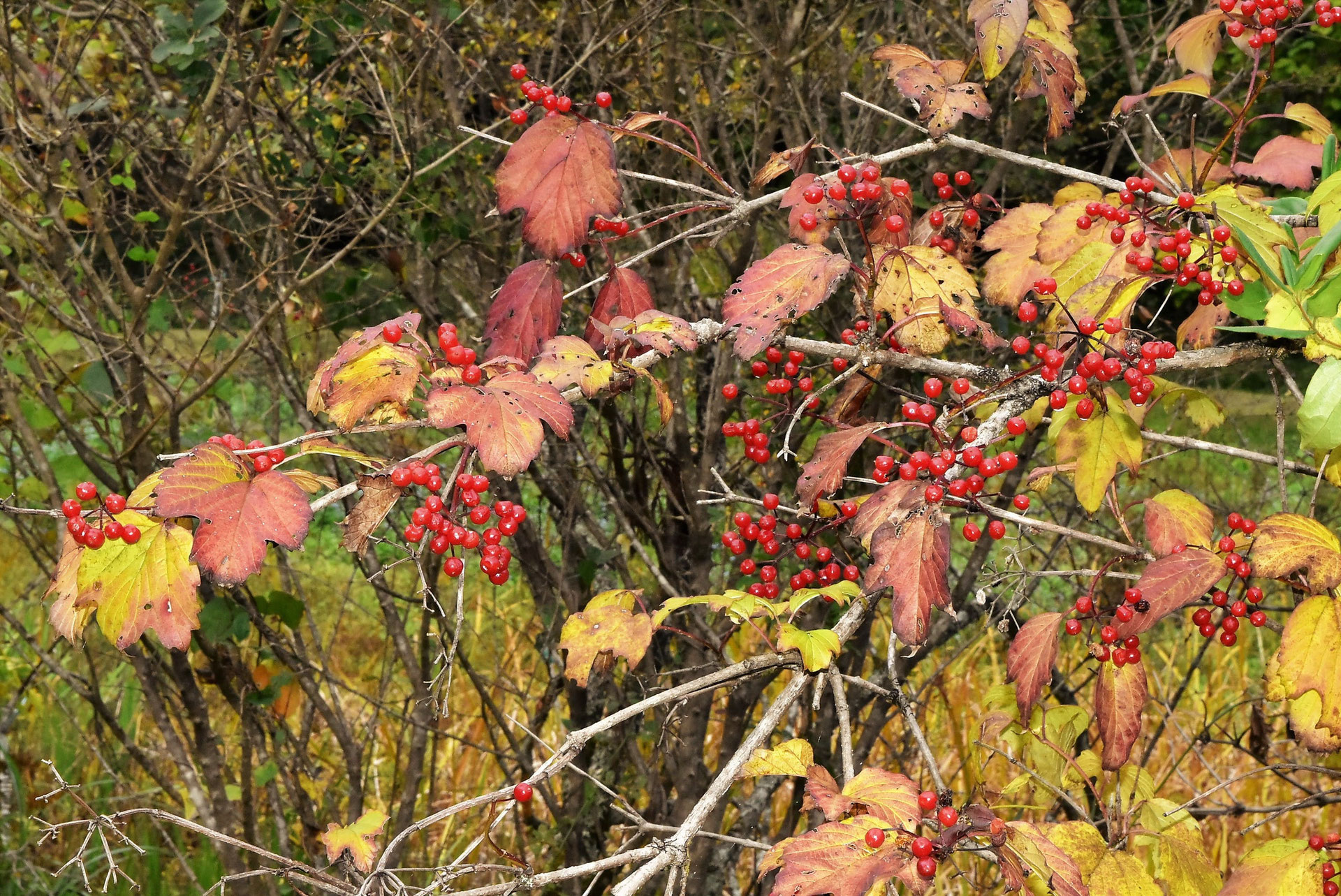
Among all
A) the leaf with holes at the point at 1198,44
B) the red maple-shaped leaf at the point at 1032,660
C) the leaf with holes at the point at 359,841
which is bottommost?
the leaf with holes at the point at 359,841

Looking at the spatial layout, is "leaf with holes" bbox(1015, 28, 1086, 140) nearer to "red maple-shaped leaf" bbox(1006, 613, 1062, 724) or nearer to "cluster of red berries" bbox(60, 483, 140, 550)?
"red maple-shaped leaf" bbox(1006, 613, 1062, 724)

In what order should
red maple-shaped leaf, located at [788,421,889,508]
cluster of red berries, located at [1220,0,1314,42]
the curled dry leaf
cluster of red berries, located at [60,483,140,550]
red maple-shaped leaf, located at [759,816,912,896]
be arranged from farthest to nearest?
the curled dry leaf < cluster of red berries, located at [1220,0,1314,42] < red maple-shaped leaf, located at [788,421,889,508] < cluster of red berries, located at [60,483,140,550] < red maple-shaped leaf, located at [759,816,912,896]

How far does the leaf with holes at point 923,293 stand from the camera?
1.74 metres

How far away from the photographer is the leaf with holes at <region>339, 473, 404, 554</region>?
1.39 metres

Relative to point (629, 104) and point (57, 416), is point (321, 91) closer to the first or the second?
point (629, 104)

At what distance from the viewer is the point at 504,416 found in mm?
1364

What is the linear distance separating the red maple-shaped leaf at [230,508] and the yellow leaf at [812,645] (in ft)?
2.15

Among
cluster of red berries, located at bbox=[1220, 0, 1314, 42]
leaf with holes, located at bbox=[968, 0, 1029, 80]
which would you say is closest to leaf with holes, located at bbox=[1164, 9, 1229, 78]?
cluster of red berries, located at bbox=[1220, 0, 1314, 42]

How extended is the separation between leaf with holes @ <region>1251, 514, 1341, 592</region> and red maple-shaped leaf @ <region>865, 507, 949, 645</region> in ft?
1.42

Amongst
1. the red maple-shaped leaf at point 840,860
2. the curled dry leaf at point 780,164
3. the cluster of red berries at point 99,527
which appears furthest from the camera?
the curled dry leaf at point 780,164

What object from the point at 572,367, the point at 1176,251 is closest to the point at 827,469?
the point at 572,367

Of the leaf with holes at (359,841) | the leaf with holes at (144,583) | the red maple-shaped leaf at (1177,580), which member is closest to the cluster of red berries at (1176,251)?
the red maple-shaped leaf at (1177,580)

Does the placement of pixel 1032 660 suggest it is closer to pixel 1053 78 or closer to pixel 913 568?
pixel 913 568

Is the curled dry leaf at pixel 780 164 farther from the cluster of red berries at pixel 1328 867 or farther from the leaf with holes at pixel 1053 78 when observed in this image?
the cluster of red berries at pixel 1328 867
